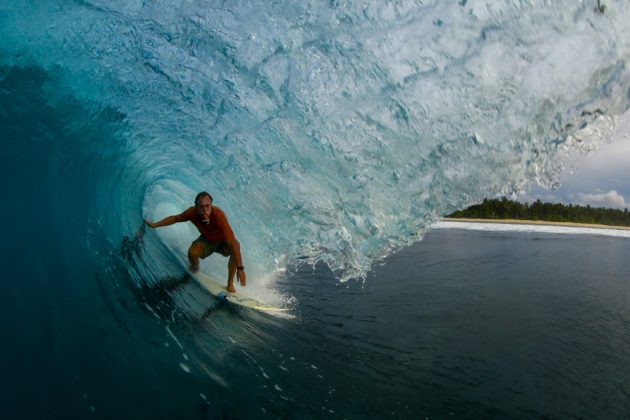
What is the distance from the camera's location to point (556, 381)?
157 inches

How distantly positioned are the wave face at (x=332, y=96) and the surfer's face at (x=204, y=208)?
1073 millimetres

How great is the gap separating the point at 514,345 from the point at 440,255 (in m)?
8.03

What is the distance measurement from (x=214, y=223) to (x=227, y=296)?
879 mm

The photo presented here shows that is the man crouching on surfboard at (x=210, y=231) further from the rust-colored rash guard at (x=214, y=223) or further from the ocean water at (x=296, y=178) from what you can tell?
the ocean water at (x=296, y=178)

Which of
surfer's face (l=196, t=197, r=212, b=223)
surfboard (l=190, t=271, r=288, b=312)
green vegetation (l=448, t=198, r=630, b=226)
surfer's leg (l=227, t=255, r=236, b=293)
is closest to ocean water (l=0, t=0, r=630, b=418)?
surfboard (l=190, t=271, r=288, b=312)

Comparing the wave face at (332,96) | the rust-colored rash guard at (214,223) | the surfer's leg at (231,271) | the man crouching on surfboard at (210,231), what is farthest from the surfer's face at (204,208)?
the wave face at (332,96)

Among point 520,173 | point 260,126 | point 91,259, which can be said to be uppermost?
point 260,126

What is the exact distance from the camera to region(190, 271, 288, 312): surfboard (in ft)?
17.6

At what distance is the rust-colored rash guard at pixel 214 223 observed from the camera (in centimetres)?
525

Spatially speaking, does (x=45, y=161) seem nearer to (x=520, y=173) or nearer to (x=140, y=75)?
(x=140, y=75)

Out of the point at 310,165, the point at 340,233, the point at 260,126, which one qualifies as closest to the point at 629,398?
the point at 340,233

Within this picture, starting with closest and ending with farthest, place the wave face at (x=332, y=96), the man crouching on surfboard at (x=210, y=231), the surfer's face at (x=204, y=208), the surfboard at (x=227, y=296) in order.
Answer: the wave face at (x=332, y=96), the surfer's face at (x=204, y=208), the man crouching on surfboard at (x=210, y=231), the surfboard at (x=227, y=296)

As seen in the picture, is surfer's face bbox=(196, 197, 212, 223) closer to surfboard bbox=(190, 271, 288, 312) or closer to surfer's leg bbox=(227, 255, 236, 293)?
surfer's leg bbox=(227, 255, 236, 293)

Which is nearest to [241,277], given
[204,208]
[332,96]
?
[204,208]
